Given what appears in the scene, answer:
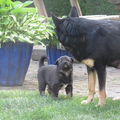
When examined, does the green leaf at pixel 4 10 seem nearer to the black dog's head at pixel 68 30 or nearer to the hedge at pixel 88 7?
the black dog's head at pixel 68 30

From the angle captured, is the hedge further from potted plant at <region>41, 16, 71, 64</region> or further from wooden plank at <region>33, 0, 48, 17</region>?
potted plant at <region>41, 16, 71, 64</region>

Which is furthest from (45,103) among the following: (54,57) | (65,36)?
(54,57)

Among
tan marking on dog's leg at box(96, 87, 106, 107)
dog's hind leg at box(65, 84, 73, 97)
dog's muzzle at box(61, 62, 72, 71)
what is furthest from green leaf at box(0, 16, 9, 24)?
tan marking on dog's leg at box(96, 87, 106, 107)

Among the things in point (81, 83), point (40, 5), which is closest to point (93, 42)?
point (81, 83)

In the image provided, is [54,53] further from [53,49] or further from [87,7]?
[87,7]

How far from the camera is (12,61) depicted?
5.86 metres

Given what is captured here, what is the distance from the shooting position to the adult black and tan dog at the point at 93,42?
3947 millimetres

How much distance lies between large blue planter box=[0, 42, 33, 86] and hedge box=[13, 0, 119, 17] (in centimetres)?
769

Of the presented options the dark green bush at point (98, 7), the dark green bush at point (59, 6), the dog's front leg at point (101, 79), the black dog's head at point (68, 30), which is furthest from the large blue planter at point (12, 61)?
the dark green bush at point (59, 6)

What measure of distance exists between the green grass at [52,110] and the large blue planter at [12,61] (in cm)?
145

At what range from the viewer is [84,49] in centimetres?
399

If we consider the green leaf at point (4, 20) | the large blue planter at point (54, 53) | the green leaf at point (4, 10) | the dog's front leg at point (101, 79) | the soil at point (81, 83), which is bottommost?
the soil at point (81, 83)

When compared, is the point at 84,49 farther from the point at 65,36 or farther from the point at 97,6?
the point at 97,6

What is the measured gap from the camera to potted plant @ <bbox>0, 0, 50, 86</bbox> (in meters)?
5.74
